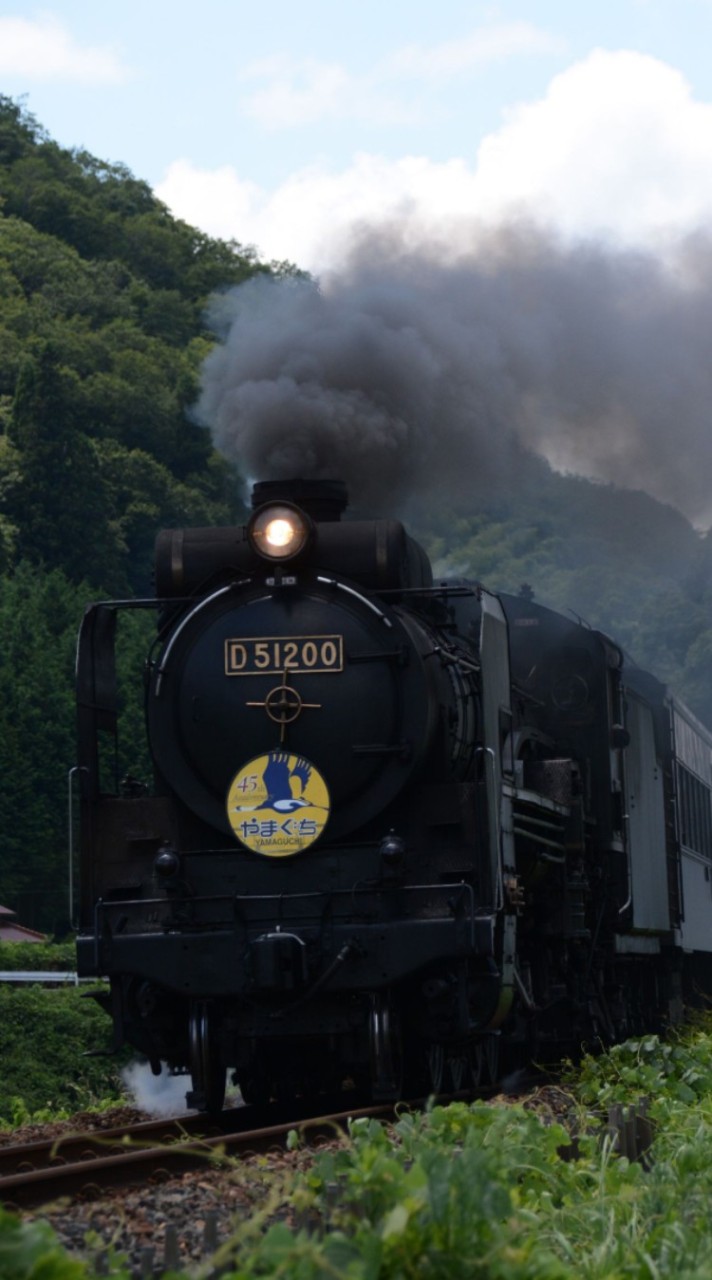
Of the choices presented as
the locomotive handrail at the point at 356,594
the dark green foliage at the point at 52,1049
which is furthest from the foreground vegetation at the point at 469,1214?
the dark green foliage at the point at 52,1049

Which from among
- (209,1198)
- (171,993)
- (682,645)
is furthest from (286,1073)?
(682,645)

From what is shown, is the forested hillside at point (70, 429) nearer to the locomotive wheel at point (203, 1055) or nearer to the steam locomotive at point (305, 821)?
the steam locomotive at point (305, 821)

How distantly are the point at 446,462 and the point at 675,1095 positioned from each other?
6.66m

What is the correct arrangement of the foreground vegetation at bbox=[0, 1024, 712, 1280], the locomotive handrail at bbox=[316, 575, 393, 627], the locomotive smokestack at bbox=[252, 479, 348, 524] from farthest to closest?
the locomotive smokestack at bbox=[252, 479, 348, 524]
the locomotive handrail at bbox=[316, 575, 393, 627]
the foreground vegetation at bbox=[0, 1024, 712, 1280]

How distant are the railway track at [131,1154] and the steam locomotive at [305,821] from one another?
0.29 m

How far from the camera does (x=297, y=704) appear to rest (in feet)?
34.8

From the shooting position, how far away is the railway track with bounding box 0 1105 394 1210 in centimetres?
725

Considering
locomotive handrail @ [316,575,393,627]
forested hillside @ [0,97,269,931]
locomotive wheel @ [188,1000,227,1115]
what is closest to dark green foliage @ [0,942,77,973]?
forested hillside @ [0,97,269,931]

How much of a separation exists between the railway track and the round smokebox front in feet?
5.84

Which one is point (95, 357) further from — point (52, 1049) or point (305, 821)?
point (305, 821)

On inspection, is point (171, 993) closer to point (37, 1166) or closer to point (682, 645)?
point (37, 1166)

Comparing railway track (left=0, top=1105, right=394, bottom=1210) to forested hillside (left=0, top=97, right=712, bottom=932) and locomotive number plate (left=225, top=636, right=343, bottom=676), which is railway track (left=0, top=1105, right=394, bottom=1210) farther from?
forested hillside (left=0, top=97, right=712, bottom=932)

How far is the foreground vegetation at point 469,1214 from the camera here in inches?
174

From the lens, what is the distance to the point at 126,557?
8150cm
